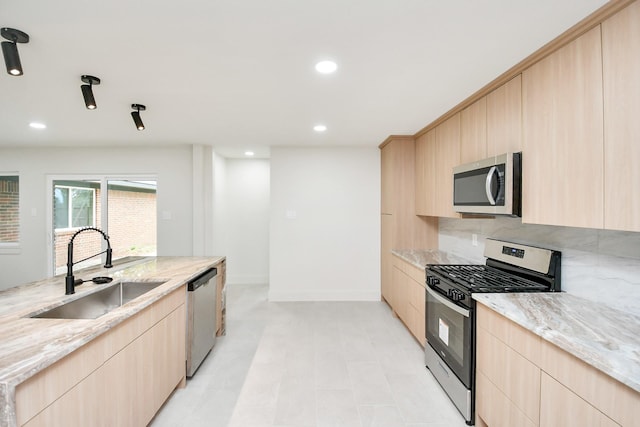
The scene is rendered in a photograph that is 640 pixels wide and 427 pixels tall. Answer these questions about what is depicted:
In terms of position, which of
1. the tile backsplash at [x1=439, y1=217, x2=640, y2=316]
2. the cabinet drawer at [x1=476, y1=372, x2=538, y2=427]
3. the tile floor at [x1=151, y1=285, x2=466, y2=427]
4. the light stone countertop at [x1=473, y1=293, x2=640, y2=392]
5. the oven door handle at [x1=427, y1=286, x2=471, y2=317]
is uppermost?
the tile backsplash at [x1=439, y1=217, x2=640, y2=316]

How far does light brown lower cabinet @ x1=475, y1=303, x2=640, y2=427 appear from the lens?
41.6 inches

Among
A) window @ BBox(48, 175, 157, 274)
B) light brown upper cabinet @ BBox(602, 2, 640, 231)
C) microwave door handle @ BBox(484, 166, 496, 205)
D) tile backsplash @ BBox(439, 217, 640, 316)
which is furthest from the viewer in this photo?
window @ BBox(48, 175, 157, 274)

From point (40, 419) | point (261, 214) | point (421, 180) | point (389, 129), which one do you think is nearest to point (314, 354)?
point (40, 419)

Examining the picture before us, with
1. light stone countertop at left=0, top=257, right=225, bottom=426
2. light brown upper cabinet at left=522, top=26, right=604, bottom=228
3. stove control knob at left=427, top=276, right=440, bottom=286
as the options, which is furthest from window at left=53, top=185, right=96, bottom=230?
light brown upper cabinet at left=522, top=26, right=604, bottom=228

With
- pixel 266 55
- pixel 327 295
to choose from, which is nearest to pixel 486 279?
pixel 266 55

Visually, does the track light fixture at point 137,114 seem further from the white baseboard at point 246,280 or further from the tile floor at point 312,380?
the white baseboard at point 246,280

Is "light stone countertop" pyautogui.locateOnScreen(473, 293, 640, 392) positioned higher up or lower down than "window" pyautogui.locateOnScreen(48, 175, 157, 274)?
lower down

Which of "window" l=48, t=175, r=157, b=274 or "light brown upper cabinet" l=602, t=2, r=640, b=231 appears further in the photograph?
"window" l=48, t=175, r=157, b=274

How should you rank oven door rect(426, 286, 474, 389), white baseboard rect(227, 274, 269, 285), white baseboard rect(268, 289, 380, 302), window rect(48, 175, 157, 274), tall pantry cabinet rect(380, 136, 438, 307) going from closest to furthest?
1. oven door rect(426, 286, 474, 389)
2. tall pantry cabinet rect(380, 136, 438, 307)
3. white baseboard rect(268, 289, 380, 302)
4. window rect(48, 175, 157, 274)
5. white baseboard rect(227, 274, 269, 285)

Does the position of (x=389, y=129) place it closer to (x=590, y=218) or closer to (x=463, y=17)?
(x=463, y=17)

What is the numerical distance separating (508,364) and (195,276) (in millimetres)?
2277

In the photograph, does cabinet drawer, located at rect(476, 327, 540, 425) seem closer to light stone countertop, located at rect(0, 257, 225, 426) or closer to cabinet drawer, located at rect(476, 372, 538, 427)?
cabinet drawer, located at rect(476, 372, 538, 427)

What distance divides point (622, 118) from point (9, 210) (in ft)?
23.6

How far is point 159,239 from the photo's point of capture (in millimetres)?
4574
